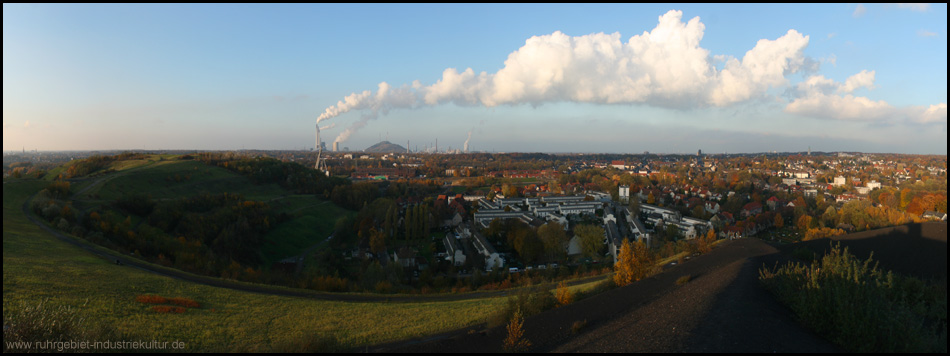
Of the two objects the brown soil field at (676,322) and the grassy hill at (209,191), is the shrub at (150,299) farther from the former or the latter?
the grassy hill at (209,191)

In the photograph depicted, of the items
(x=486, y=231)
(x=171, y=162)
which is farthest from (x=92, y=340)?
(x=171, y=162)

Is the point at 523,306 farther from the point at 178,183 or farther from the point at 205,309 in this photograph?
the point at 178,183

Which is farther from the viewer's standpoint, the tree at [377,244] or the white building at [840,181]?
the white building at [840,181]

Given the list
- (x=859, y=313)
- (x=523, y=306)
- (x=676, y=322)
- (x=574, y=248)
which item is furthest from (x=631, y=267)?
(x=574, y=248)

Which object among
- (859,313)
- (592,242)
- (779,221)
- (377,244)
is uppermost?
(859,313)

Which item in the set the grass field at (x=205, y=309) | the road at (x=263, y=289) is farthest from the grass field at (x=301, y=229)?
the grass field at (x=205, y=309)

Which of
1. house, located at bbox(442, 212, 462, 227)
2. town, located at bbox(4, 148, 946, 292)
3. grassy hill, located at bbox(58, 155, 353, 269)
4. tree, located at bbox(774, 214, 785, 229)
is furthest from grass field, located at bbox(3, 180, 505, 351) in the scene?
tree, located at bbox(774, 214, 785, 229)
